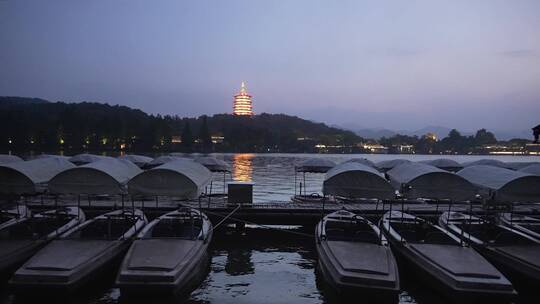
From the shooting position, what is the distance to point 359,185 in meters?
16.5

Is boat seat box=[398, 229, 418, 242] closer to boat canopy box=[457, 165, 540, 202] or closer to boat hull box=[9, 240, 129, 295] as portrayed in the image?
boat canopy box=[457, 165, 540, 202]

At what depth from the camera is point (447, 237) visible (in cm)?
1549

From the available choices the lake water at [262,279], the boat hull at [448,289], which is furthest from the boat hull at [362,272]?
the boat hull at [448,289]

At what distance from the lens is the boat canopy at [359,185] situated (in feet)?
53.8

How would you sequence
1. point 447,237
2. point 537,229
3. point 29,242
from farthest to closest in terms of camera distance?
point 537,229 → point 447,237 → point 29,242

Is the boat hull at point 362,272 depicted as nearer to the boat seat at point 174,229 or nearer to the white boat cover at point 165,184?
the white boat cover at point 165,184

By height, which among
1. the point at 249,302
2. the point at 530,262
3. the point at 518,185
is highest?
the point at 518,185

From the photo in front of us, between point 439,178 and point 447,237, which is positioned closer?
point 447,237

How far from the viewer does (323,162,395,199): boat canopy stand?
1641 cm

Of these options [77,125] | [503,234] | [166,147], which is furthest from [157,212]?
[166,147]

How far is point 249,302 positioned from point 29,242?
7.68 metres

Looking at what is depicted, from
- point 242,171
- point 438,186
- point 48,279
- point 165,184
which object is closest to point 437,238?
point 438,186

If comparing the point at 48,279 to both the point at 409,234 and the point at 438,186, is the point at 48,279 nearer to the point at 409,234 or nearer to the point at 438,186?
the point at 409,234

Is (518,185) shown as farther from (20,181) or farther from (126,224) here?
(20,181)
